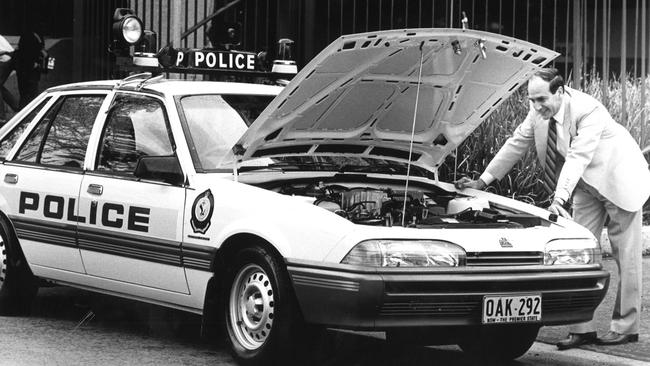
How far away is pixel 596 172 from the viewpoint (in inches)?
283

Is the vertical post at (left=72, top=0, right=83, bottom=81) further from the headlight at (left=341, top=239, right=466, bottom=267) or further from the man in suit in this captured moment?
the headlight at (left=341, top=239, right=466, bottom=267)

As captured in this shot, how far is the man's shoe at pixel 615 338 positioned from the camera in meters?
7.16

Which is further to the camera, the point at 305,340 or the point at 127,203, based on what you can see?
the point at 127,203

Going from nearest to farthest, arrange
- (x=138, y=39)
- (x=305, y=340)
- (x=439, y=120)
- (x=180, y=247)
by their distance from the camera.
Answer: (x=305, y=340) < (x=180, y=247) < (x=439, y=120) < (x=138, y=39)

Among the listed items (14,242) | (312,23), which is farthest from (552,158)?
(312,23)

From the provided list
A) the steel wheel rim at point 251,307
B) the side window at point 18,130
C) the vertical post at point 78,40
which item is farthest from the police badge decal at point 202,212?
the vertical post at point 78,40

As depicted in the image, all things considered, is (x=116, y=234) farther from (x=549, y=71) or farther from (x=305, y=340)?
(x=549, y=71)

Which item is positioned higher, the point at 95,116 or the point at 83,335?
the point at 95,116

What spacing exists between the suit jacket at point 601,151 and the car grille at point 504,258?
2.98 feet

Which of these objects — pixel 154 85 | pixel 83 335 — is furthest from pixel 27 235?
pixel 154 85

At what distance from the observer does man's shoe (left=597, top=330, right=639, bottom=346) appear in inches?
282

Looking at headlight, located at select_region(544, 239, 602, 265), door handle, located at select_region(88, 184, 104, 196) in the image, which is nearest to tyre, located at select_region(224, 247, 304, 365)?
door handle, located at select_region(88, 184, 104, 196)

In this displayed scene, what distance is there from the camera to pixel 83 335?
24.1ft

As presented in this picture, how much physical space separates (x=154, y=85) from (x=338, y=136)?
1127mm
